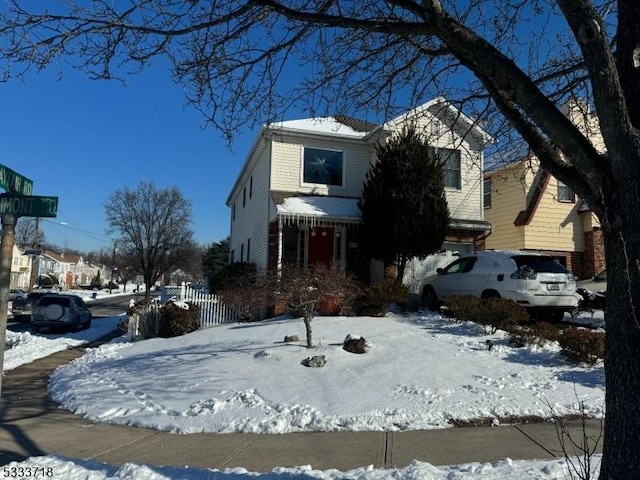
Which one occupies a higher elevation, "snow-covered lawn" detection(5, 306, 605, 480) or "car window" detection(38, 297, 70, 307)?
"car window" detection(38, 297, 70, 307)

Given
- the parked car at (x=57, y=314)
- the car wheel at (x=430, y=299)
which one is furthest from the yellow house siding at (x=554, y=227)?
the parked car at (x=57, y=314)

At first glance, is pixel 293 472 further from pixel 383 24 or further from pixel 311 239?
pixel 311 239

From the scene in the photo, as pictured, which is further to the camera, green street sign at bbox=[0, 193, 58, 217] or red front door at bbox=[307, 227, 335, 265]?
red front door at bbox=[307, 227, 335, 265]

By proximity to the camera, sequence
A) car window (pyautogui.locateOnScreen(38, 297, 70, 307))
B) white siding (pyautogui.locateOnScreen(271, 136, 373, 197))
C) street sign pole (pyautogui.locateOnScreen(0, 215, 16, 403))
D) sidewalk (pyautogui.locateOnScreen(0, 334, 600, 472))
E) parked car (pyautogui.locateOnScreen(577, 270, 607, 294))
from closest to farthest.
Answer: street sign pole (pyautogui.locateOnScreen(0, 215, 16, 403)), sidewalk (pyautogui.locateOnScreen(0, 334, 600, 472)), parked car (pyautogui.locateOnScreen(577, 270, 607, 294)), white siding (pyautogui.locateOnScreen(271, 136, 373, 197)), car window (pyautogui.locateOnScreen(38, 297, 70, 307))

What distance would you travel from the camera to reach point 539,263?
451 inches

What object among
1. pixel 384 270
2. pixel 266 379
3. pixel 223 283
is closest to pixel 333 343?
pixel 266 379

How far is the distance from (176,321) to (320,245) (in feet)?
18.6

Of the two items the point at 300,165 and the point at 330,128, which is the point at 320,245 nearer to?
the point at 300,165

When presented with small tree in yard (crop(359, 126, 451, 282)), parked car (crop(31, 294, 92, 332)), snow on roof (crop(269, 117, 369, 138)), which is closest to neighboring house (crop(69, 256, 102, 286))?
parked car (crop(31, 294, 92, 332))

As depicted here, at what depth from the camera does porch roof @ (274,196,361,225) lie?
15477mm

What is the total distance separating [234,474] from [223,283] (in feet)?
45.3

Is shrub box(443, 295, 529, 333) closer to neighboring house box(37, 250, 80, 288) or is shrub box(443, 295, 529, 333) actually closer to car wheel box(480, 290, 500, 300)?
car wheel box(480, 290, 500, 300)

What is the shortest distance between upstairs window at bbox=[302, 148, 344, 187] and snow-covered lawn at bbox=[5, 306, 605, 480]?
7.95 meters

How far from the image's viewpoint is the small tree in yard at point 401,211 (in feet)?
48.5
